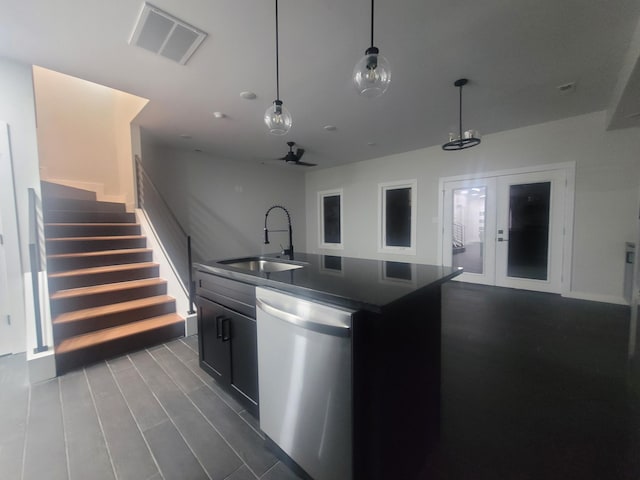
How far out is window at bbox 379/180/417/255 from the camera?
18.2 feet

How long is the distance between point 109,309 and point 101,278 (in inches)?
19.8

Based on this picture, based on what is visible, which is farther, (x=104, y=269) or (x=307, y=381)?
(x=104, y=269)

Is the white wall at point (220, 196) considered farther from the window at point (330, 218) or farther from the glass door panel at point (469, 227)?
the glass door panel at point (469, 227)

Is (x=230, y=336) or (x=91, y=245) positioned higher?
(x=91, y=245)

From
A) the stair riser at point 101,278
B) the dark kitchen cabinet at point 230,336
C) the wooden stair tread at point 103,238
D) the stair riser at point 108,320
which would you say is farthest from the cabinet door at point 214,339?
the wooden stair tread at point 103,238

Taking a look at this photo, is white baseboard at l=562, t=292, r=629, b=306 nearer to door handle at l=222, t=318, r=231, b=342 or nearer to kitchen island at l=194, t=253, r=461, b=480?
kitchen island at l=194, t=253, r=461, b=480

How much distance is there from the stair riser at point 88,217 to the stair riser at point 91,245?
1.93ft

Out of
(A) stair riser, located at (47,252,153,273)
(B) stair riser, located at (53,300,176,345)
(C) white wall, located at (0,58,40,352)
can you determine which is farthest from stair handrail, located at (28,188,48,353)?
(A) stair riser, located at (47,252,153,273)

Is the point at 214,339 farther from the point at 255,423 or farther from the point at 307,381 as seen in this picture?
the point at 307,381

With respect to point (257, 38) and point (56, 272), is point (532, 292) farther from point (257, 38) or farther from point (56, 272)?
point (56, 272)

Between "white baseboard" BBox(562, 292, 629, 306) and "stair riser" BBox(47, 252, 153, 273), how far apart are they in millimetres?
6266

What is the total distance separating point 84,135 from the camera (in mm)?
4555

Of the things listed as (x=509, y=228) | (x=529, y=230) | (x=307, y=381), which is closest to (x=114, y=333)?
(x=307, y=381)

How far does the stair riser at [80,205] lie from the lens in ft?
11.9
